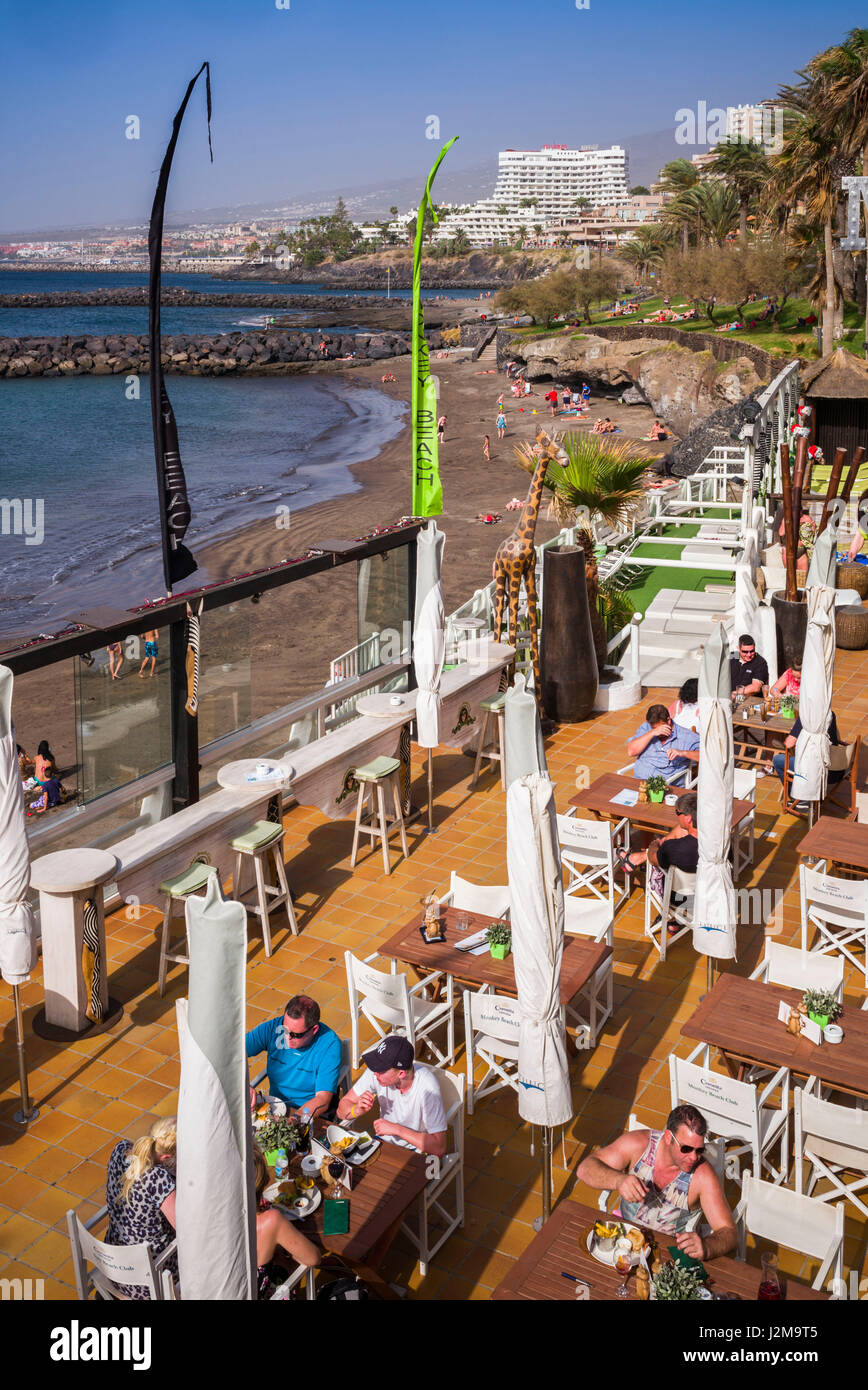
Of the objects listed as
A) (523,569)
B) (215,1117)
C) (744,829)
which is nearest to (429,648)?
(744,829)

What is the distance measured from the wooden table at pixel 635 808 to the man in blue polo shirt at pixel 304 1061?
151 inches

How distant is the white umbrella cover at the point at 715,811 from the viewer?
7.77 meters

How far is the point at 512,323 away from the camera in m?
105

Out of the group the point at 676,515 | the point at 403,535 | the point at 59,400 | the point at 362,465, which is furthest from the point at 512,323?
the point at 403,535

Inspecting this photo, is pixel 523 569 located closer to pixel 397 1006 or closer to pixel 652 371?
pixel 397 1006

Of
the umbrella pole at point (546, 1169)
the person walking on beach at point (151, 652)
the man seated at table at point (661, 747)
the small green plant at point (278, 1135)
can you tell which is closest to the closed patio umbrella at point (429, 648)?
the man seated at table at point (661, 747)

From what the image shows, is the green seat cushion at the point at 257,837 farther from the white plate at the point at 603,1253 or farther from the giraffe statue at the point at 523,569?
Answer: the giraffe statue at the point at 523,569

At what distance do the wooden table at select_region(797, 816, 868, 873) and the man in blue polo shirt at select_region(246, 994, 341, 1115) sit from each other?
415 centimetres

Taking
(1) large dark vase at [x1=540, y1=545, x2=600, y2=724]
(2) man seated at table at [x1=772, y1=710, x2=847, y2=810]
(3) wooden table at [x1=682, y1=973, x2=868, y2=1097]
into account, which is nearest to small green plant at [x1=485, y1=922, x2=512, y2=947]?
(3) wooden table at [x1=682, y1=973, x2=868, y2=1097]

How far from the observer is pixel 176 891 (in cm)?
845

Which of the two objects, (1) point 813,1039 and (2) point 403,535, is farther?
(2) point 403,535

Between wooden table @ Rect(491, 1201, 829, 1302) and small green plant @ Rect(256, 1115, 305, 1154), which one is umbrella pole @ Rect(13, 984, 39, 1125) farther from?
wooden table @ Rect(491, 1201, 829, 1302)
